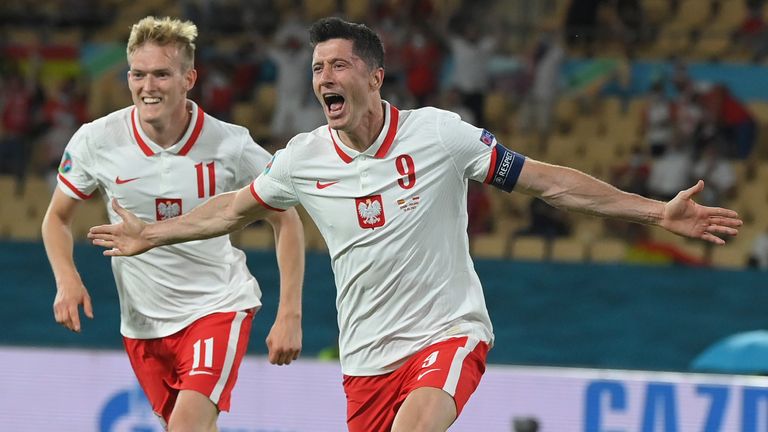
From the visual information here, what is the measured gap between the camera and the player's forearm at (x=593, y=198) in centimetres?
521

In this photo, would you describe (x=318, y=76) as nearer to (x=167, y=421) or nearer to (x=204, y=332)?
(x=204, y=332)

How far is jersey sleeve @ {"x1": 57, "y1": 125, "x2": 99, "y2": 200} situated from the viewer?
6582mm

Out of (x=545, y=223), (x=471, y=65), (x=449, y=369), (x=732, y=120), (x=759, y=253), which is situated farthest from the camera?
(x=471, y=65)

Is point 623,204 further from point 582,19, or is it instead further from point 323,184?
point 582,19

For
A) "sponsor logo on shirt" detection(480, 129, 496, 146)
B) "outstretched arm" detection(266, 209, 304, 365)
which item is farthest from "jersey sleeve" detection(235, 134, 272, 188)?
"sponsor logo on shirt" detection(480, 129, 496, 146)

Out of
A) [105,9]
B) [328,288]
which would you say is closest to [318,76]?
[328,288]

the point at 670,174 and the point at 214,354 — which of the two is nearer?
the point at 214,354

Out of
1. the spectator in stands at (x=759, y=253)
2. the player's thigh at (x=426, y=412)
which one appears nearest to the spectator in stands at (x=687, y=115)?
the spectator in stands at (x=759, y=253)

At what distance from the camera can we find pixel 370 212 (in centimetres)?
552

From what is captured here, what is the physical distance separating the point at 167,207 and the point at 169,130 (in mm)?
364

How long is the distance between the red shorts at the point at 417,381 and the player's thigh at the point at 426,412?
33 millimetres

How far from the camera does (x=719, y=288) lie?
12148mm

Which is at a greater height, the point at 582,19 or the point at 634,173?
the point at 582,19

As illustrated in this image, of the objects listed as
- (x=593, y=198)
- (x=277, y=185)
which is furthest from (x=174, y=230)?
(x=593, y=198)
